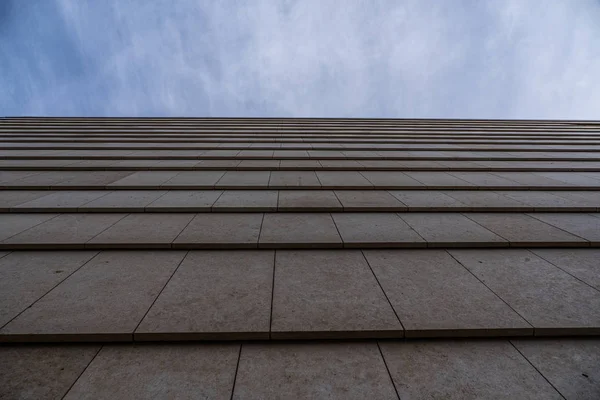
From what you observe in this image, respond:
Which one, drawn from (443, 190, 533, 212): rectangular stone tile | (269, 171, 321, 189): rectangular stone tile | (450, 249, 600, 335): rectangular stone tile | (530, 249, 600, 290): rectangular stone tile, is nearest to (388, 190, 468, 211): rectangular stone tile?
(443, 190, 533, 212): rectangular stone tile

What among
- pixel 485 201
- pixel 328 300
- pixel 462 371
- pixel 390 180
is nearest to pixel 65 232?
pixel 328 300

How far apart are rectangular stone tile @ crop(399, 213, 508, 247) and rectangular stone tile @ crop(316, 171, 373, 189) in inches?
65.3

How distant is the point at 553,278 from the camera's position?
137 inches

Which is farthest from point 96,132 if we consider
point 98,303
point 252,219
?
point 98,303

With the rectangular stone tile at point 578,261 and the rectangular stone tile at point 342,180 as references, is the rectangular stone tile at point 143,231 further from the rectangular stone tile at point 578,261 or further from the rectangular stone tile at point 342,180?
the rectangular stone tile at point 578,261

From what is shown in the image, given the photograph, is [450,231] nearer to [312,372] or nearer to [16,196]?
[312,372]

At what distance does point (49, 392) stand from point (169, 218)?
328 cm

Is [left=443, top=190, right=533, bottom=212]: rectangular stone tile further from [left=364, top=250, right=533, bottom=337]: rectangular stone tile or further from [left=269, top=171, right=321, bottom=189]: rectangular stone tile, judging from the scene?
[left=269, top=171, right=321, bottom=189]: rectangular stone tile

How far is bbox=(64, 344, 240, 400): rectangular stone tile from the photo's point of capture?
2131 mm

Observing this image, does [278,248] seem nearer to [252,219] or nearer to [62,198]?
[252,219]

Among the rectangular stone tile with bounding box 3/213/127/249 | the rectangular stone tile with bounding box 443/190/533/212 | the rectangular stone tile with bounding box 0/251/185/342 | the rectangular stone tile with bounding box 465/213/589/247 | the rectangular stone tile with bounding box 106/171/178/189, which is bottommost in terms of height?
the rectangular stone tile with bounding box 0/251/185/342

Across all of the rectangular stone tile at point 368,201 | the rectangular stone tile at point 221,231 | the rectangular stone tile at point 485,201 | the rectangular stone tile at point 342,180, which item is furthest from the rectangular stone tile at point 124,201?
the rectangular stone tile at point 485,201

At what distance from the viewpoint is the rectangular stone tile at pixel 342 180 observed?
6.75m

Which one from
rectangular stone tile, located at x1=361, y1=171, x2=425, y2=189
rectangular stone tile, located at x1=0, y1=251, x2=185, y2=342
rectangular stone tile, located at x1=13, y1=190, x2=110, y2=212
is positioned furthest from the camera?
rectangular stone tile, located at x1=361, y1=171, x2=425, y2=189
